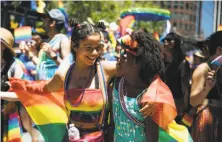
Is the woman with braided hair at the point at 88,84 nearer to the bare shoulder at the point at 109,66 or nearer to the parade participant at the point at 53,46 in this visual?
the bare shoulder at the point at 109,66

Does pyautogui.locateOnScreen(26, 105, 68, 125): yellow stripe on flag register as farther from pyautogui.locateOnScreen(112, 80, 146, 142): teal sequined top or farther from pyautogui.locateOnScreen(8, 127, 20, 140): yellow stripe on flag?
pyautogui.locateOnScreen(8, 127, 20, 140): yellow stripe on flag

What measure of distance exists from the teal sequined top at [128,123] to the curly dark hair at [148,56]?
170 mm

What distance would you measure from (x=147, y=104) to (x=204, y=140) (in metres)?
1.24

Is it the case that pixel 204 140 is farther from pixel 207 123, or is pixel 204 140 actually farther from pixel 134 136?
pixel 134 136

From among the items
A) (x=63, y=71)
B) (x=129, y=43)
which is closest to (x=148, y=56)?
(x=129, y=43)

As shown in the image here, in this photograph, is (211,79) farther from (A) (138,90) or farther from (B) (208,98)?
(A) (138,90)

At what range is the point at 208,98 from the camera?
3617 millimetres

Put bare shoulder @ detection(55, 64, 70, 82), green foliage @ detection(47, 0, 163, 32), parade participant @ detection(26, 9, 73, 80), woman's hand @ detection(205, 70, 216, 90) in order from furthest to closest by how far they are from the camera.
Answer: green foliage @ detection(47, 0, 163, 32), parade participant @ detection(26, 9, 73, 80), woman's hand @ detection(205, 70, 216, 90), bare shoulder @ detection(55, 64, 70, 82)

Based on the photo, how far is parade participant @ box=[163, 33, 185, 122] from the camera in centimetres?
544

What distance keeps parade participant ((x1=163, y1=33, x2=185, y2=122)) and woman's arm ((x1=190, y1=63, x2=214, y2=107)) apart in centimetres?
177

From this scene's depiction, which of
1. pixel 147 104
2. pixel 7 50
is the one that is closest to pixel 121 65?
pixel 147 104

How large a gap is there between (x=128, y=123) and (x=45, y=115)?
102 centimetres

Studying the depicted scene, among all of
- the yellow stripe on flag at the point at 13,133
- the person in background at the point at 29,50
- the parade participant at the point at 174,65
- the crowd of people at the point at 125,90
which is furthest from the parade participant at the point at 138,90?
the person in background at the point at 29,50

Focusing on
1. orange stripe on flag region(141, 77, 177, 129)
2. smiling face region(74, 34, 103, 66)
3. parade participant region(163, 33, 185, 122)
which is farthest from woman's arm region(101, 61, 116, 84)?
parade participant region(163, 33, 185, 122)
